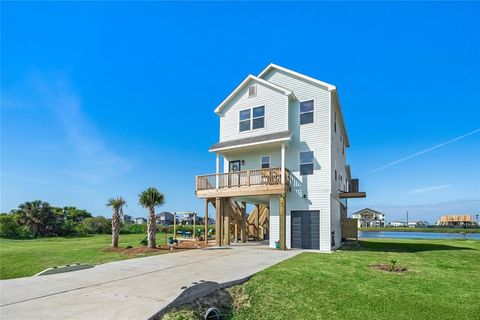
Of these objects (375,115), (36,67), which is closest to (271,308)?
(36,67)

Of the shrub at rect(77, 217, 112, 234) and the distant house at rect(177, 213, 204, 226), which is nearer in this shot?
the distant house at rect(177, 213, 204, 226)

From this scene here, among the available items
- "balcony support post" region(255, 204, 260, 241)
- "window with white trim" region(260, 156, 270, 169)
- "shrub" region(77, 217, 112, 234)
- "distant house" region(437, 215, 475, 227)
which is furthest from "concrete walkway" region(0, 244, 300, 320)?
"distant house" region(437, 215, 475, 227)

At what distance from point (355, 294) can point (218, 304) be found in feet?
10.7

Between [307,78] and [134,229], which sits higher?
[307,78]

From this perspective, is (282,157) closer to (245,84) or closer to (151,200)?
(245,84)

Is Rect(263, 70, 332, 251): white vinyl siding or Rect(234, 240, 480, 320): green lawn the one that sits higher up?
Rect(263, 70, 332, 251): white vinyl siding

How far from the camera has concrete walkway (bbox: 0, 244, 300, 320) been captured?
15.8ft

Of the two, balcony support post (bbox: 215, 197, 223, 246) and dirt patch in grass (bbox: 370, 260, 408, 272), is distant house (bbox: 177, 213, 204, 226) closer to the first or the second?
balcony support post (bbox: 215, 197, 223, 246)

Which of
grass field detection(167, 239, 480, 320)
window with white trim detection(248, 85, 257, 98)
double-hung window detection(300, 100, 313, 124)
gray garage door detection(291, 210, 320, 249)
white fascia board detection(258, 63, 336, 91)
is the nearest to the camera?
grass field detection(167, 239, 480, 320)

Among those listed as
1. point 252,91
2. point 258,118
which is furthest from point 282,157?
point 252,91

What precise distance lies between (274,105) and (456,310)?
13.3m

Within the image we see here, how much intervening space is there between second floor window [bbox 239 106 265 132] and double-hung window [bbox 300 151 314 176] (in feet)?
10.7

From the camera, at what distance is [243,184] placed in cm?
1634

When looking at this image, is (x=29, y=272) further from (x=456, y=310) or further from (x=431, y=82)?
(x=431, y=82)
